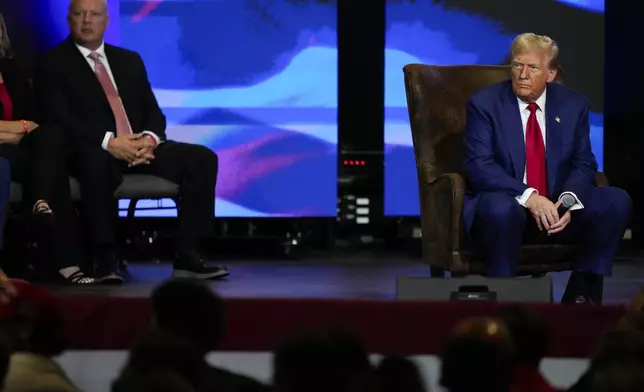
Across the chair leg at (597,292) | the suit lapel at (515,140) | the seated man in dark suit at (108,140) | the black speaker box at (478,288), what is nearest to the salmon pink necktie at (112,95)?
the seated man in dark suit at (108,140)

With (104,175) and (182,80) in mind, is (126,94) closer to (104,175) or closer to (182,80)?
(104,175)

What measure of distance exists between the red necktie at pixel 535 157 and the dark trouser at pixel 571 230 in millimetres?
192

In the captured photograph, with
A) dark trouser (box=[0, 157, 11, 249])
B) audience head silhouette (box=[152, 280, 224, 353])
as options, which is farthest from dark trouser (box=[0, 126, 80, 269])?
audience head silhouette (box=[152, 280, 224, 353])

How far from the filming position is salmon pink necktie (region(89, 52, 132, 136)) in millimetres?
5234

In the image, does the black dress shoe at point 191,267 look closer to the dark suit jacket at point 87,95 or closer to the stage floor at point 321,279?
the stage floor at point 321,279

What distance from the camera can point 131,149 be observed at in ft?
16.5

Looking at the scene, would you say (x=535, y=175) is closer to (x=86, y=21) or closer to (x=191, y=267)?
(x=191, y=267)

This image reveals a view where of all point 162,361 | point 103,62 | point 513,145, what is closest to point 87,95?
point 103,62

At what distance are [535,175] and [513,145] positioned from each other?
0.44ft

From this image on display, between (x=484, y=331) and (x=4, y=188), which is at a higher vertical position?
(x=4, y=188)

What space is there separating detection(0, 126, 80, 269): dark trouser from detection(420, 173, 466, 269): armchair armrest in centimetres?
149

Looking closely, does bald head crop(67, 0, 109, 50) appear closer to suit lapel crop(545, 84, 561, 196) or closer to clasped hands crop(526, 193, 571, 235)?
suit lapel crop(545, 84, 561, 196)

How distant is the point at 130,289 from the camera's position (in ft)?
15.3

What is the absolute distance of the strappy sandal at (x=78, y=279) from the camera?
15.8ft
